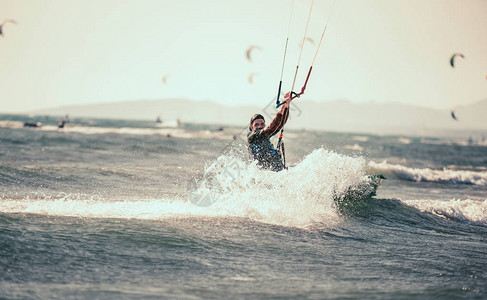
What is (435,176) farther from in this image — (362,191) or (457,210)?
(362,191)

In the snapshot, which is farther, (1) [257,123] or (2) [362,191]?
(2) [362,191]

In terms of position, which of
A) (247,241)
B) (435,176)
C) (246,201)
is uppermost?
(246,201)

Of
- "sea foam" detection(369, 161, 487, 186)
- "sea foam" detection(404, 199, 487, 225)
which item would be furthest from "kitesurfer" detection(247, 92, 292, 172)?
"sea foam" detection(369, 161, 487, 186)

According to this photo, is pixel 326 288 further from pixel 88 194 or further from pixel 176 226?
pixel 88 194

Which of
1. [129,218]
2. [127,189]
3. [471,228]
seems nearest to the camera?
[129,218]

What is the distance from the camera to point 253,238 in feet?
24.4

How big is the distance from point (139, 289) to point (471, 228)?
8.43 metres

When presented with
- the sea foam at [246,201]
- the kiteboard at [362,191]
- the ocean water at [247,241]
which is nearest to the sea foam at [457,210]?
the ocean water at [247,241]

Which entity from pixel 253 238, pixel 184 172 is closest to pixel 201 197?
pixel 253 238

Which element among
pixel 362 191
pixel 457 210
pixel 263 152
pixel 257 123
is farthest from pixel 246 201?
pixel 457 210

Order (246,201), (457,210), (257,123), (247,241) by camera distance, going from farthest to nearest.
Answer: (457,210)
(257,123)
(246,201)
(247,241)

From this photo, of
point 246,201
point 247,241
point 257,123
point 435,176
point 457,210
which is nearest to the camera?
point 247,241

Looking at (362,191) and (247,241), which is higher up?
(362,191)

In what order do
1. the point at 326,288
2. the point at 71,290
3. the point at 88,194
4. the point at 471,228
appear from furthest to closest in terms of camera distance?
the point at 88,194 < the point at 471,228 < the point at 326,288 < the point at 71,290
